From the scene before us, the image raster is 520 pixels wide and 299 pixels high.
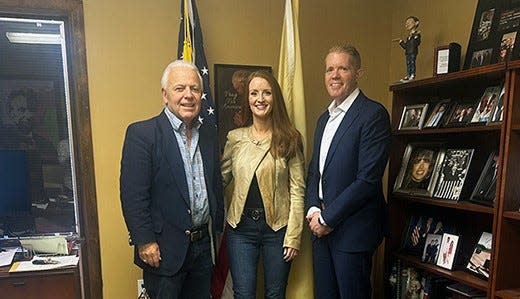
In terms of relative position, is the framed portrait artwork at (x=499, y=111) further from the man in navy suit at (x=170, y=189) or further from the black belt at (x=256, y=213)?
the man in navy suit at (x=170, y=189)

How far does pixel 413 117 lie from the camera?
2.01m

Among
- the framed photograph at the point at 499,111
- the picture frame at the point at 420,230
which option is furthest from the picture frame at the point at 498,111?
the picture frame at the point at 420,230

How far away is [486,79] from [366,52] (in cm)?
92

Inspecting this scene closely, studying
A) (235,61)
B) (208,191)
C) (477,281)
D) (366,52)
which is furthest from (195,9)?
(477,281)

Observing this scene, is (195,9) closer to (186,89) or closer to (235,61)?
(235,61)

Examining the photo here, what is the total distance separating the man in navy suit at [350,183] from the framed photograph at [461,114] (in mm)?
401

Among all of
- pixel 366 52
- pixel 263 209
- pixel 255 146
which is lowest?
pixel 263 209

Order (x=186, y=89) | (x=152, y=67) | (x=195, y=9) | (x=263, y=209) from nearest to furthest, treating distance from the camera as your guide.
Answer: (x=186, y=89) < (x=263, y=209) < (x=195, y=9) < (x=152, y=67)

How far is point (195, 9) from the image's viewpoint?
1953 millimetres

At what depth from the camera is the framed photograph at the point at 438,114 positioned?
1.88 meters

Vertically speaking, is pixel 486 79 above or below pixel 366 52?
below

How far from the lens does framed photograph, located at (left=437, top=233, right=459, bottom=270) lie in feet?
5.81

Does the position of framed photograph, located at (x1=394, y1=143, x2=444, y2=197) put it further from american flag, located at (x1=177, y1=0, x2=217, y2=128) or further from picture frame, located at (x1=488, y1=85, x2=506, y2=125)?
american flag, located at (x1=177, y1=0, x2=217, y2=128)

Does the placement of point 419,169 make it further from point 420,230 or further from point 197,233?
point 197,233
